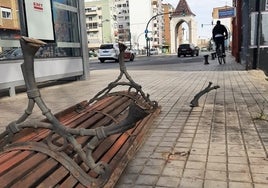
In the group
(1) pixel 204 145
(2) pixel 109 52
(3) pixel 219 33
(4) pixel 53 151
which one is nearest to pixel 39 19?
(1) pixel 204 145

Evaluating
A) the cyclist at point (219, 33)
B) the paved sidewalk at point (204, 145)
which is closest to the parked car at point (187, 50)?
the cyclist at point (219, 33)

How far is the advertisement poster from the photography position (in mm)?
9102

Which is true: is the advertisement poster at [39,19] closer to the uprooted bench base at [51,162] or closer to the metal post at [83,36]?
the metal post at [83,36]

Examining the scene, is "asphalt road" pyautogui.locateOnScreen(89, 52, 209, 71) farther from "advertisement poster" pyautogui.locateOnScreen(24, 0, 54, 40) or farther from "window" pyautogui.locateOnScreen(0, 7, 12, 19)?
"window" pyautogui.locateOnScreen(0, 7, 12, 19)

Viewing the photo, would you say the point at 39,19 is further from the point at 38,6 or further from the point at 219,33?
the point at 219,33

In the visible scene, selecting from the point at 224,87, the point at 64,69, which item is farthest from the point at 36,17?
the point at 224,87

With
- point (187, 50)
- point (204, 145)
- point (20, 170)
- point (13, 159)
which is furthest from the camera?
point (187, 50)

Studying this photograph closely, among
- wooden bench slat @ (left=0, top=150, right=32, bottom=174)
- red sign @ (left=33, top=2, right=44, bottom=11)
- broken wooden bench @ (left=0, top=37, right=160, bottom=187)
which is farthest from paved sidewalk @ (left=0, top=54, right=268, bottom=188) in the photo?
red sign @ (left=33, top=2, right=44, bottom=11)

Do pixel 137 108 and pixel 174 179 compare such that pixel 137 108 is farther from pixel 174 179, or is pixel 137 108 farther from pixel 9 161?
pixel 174 179

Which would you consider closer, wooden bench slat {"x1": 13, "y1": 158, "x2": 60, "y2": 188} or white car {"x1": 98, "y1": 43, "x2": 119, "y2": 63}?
wooden bench slat {"x1": 13, "y1": 158, "x2": 60, "y2": 188}

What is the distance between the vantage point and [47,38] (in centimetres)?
991

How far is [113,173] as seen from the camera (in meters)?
2.50

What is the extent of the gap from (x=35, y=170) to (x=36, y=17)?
26.5 feet

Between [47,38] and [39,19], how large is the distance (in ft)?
2.10
